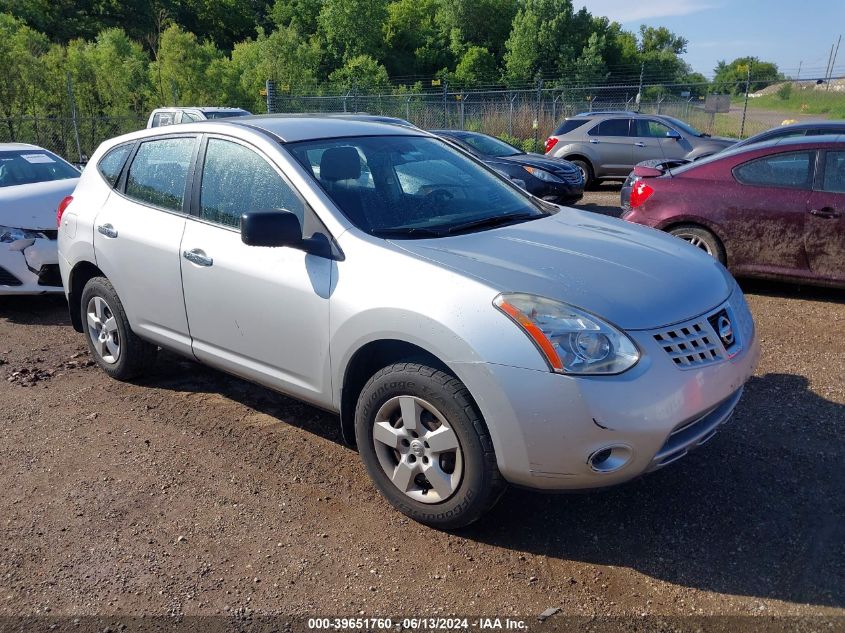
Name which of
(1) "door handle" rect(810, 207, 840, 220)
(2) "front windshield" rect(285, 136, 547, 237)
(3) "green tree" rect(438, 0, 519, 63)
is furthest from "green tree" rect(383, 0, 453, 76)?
(2) "front windshield" rect(285, 136, 547, 237)

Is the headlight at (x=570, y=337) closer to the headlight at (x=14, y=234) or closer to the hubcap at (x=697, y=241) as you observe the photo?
the hubcap at (x=697, y=241)

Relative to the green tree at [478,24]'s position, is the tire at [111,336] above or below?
below

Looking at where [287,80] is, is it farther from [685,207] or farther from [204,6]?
[204,6]

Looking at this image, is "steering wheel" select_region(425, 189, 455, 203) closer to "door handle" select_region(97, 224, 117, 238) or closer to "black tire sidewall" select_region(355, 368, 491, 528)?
→ "black tire sidewall" select_region(355, 368, 491, 528)

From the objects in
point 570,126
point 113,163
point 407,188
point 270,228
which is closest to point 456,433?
point 270,228

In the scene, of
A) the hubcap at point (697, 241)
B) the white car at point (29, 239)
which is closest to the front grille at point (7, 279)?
the white car at point (29, 239)

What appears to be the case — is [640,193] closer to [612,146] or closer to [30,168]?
[30,168]

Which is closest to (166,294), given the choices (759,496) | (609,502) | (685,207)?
(609,502)

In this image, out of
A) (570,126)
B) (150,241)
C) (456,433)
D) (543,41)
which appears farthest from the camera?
(543,41)

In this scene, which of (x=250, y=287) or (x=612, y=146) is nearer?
(x=250, y=287)

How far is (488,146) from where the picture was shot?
13.4 m

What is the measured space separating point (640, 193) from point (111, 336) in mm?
5081

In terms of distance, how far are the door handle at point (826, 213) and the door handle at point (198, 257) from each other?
16.7 feet

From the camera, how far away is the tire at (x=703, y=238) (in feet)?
22.6
